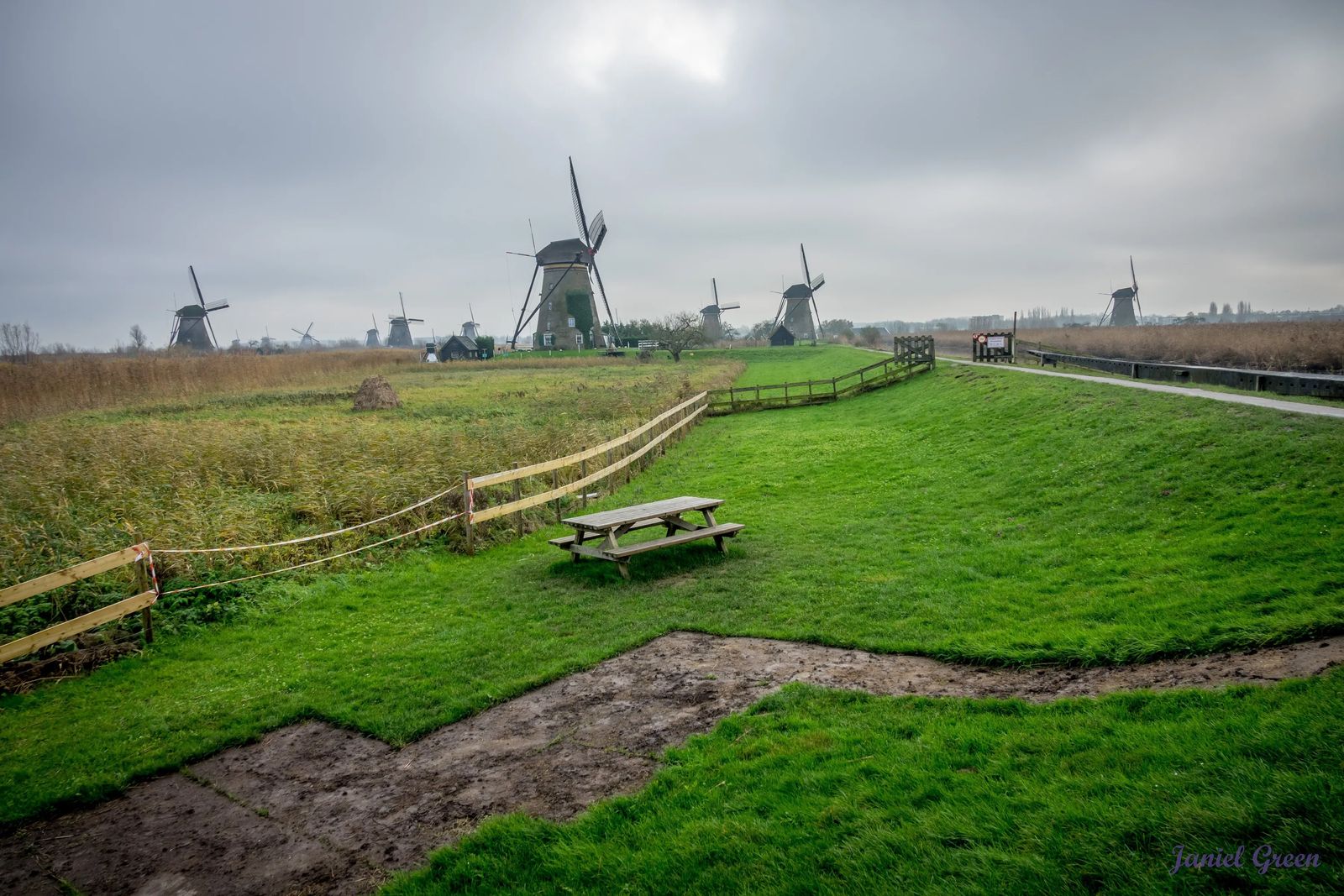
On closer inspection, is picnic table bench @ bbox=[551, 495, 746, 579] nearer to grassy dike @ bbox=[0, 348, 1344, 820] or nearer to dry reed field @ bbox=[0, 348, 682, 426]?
grassy dike @ bbox=[0, 348, 1344, 820]

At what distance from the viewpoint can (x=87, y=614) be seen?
698cm

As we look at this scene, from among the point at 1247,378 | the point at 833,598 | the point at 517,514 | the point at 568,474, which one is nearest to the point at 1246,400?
the point at 1247,378

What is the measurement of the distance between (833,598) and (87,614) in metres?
7.42

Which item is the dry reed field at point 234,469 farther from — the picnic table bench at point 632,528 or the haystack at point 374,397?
the picnic table bench at point 632,528

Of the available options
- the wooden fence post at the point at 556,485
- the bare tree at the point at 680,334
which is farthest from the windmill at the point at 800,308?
the wooden fence post at the point at 556,485

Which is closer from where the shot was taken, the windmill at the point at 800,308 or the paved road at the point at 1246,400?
the paved road at the point at 1246,400

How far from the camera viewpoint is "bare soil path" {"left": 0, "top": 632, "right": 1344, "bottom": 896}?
4.05 metres

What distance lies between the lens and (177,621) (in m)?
7.71

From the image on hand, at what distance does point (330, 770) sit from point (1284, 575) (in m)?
7.79

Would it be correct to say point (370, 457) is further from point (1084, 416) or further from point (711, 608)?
point (1084, 416)

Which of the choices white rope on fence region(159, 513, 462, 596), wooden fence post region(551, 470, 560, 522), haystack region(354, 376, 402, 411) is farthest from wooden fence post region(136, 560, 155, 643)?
haystack region(354, 376, 402, 411)

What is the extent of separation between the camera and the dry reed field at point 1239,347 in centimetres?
2622

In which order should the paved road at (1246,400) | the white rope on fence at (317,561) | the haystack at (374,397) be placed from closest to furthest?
the white rope on fence at (317,561) < the paved road at (1246,400) < the haystack at (374,397)

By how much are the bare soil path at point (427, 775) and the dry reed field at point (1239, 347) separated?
92.4 ft
